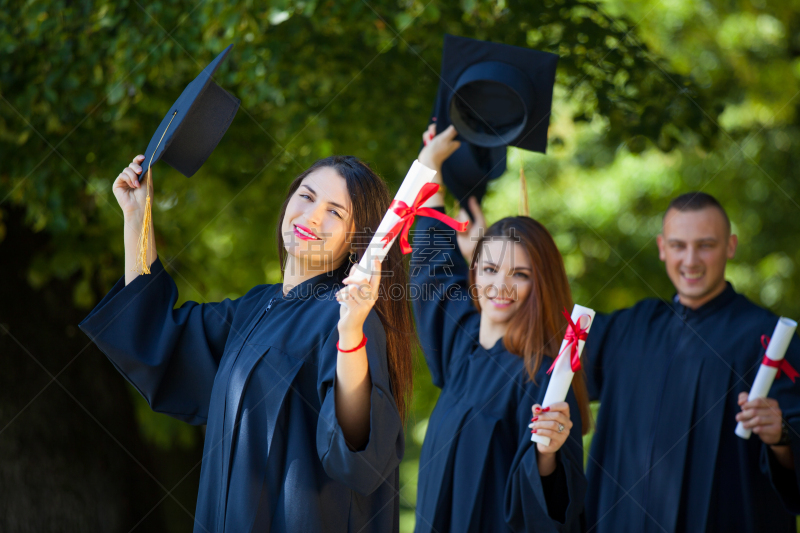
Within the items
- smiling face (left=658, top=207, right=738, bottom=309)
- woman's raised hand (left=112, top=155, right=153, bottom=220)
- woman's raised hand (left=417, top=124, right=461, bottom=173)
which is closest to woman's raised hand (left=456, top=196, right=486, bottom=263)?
woman's raised hand (left=417, top=124, right=461, bottom=173)

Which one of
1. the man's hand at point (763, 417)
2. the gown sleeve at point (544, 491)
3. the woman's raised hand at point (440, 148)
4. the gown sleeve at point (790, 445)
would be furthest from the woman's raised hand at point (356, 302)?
the gown sleeve at point (790, 445)

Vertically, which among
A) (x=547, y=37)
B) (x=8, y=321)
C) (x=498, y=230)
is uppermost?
(x=547, y=37)

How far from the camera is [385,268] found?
2268 millimetres

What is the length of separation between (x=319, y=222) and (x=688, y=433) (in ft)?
7.44

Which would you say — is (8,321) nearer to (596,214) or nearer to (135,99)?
(135,99)

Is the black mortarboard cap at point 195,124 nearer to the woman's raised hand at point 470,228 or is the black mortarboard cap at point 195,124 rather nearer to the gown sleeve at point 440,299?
the gown sleeve at point 440,299

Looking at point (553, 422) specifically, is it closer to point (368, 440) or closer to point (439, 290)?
point (368, 440)

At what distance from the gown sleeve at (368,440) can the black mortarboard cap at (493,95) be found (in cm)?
189

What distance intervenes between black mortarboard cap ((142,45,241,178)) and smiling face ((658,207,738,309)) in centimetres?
234

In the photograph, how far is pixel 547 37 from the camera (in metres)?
4.32

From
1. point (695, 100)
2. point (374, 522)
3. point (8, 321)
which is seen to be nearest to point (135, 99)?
point (8, 321)

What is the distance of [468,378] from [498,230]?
2.22ft

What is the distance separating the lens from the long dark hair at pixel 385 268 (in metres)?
2.14

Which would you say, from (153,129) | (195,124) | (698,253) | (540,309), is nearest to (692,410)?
(698,253)
